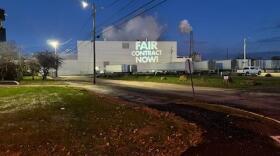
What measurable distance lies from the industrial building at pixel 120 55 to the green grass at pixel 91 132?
399 ft

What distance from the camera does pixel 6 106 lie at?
71.4 ft

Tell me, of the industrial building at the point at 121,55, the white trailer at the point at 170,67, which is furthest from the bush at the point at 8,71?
the industrial building at the point at 121,55

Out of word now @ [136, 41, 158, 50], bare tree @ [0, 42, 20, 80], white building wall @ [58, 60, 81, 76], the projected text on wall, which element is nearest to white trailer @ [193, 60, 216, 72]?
the projected text on wall

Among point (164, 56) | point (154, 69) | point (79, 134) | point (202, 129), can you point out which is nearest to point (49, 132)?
point (79, 134)

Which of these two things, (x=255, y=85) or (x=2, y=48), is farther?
(x=2, y=48)

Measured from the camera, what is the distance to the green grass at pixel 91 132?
1203 centimetres

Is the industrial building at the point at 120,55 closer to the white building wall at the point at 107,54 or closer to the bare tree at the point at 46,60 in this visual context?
the white building wall at the point at 107,54

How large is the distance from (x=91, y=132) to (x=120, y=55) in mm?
133690

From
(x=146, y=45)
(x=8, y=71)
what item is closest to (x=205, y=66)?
(x=146, y=45)

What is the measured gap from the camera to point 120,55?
147375mm

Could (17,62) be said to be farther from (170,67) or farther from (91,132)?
(91,132)

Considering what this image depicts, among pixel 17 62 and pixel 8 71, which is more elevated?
pixel 17 62

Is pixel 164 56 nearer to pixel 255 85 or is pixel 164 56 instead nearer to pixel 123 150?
pixel 255 85

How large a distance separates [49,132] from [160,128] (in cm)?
349
